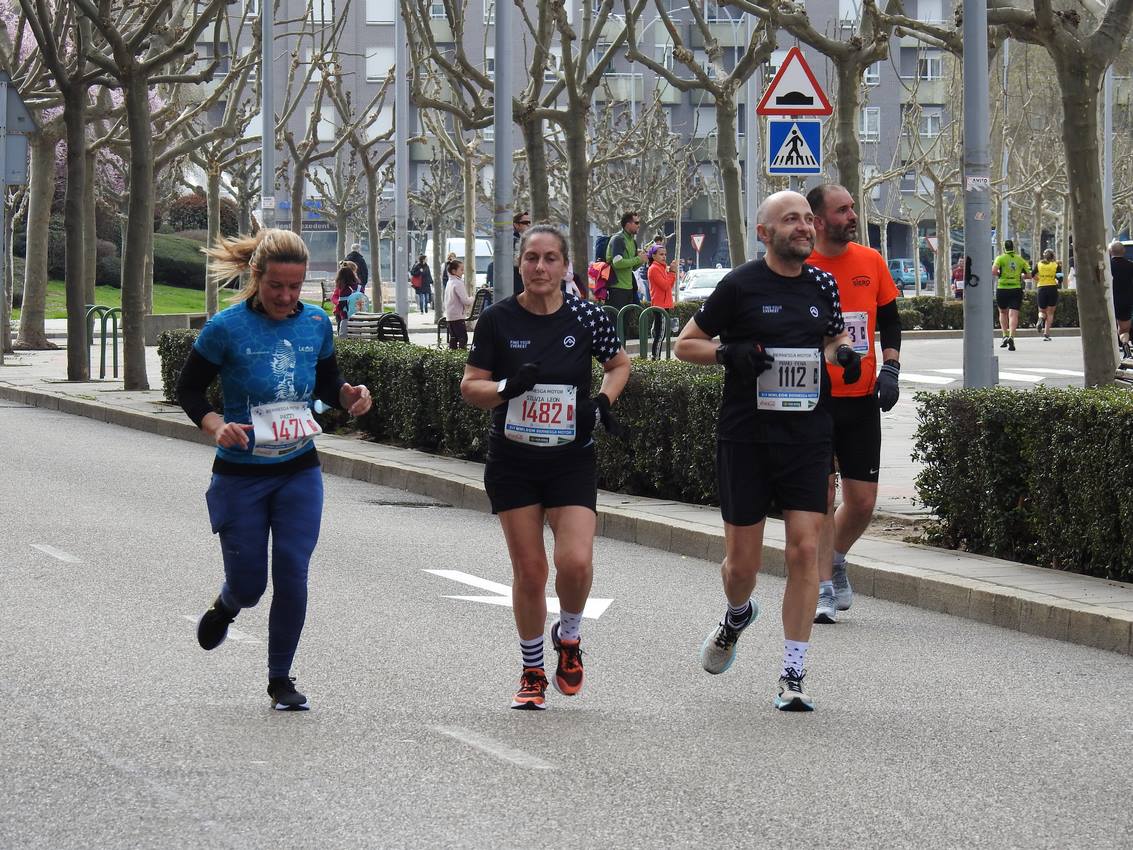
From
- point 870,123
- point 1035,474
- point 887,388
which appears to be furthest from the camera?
point 870,123

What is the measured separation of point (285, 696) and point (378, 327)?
17.3m

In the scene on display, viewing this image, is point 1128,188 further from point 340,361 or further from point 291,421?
point 291,421

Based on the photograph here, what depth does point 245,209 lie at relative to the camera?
49938 mm

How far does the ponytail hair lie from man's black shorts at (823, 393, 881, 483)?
8.80 ft

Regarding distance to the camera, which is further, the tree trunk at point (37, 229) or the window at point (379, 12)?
the window at point (379, 12)

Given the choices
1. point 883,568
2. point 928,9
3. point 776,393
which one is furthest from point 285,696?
point 928,9

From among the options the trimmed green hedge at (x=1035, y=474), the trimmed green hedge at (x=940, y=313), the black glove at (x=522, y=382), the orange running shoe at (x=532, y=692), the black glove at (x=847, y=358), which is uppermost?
the trimmed green hedge at (x=940, y=313)

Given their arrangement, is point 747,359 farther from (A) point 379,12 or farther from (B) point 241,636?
(A) point 379,12

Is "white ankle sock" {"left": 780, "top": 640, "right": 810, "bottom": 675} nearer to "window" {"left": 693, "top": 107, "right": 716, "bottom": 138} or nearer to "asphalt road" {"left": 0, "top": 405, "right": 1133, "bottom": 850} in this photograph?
"asphalt road" {"left": 0, "top": 405, "right": 1133, "bottom": 850}

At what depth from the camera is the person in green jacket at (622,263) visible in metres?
26.3

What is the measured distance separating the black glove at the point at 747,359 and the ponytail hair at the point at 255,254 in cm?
152

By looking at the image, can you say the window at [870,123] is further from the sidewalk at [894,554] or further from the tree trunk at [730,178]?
the sidewalk at [894,554]

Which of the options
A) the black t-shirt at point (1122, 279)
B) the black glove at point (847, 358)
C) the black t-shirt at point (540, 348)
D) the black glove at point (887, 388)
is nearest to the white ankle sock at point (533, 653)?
the black t-shirt at point (540, 348)

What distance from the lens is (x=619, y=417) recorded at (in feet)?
43.5
